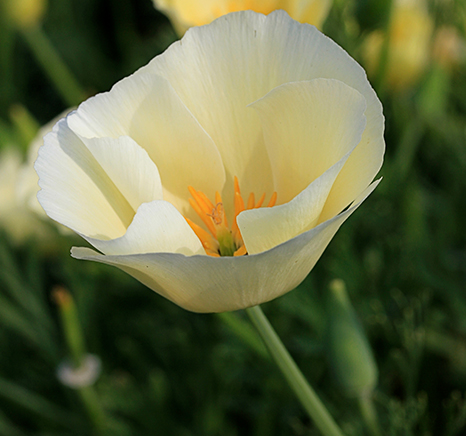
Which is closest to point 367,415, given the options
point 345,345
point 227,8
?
point 345,345

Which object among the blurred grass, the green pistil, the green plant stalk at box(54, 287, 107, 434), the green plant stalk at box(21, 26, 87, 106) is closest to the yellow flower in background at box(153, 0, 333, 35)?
the blurred grass

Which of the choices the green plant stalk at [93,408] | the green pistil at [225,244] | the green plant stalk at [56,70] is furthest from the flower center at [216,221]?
the green plant stalk at [56,70]

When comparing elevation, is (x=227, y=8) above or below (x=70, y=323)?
above

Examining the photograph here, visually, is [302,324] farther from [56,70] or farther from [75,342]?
[56,70]

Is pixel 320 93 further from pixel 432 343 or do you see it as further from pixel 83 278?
pixel 83 278

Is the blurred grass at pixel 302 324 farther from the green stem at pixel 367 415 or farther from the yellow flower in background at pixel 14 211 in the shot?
the green stem at pixel 367 415

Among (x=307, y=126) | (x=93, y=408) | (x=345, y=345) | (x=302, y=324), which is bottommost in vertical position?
(x=302, y=324)

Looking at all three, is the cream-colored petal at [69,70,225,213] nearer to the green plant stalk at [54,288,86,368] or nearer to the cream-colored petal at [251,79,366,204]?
the cream-colored petal at [251,79,366,204]
